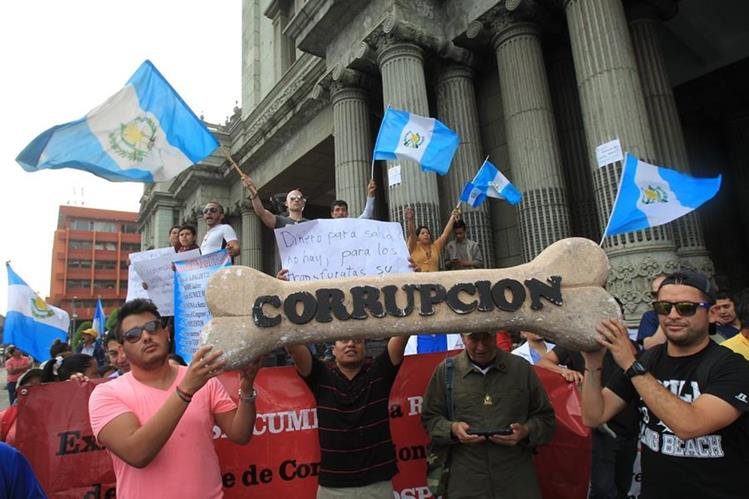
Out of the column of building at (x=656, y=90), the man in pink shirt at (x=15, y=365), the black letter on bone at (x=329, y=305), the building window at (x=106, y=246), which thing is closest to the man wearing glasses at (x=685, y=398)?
the black letter on bone at (x=329, y=305)

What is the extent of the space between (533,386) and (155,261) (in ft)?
15.1

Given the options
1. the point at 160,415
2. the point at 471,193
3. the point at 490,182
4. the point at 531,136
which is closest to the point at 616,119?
the point at 531,136

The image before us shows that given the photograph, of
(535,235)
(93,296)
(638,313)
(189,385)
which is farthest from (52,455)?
(93,296)

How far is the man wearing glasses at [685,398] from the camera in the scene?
195 centimetres

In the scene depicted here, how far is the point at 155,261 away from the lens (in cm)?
563

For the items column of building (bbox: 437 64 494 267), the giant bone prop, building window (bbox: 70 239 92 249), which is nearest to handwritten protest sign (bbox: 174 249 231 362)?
the giant bone prop

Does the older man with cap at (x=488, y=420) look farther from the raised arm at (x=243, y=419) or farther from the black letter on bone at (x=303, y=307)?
the black letter on bone at (x=303, y=307)

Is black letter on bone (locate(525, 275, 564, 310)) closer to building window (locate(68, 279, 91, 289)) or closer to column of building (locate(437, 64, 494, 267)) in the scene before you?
column of building (locate(437, 64, 494, 267))

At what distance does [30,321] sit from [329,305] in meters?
8.04

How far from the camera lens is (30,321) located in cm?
779

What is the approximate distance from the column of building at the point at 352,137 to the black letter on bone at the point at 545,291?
8.58 m

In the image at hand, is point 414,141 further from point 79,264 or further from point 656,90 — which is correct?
point 79,264

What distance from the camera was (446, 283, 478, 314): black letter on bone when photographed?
2115 millimetres

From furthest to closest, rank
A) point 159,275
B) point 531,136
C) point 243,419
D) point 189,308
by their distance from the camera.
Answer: point 531,136, point 159,275, point 189,308, point 243,419
